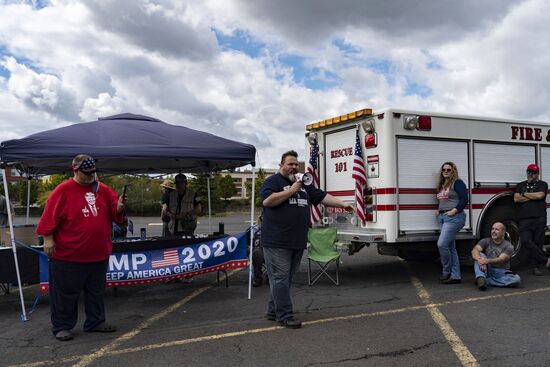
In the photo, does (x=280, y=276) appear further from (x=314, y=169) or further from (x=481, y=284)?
(x=314, y=169)

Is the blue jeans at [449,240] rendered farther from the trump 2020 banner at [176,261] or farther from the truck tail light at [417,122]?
the trump 2020 banner at [176,261]

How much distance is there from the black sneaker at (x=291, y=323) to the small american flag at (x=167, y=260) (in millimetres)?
1915

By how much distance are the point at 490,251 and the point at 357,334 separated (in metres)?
3.13

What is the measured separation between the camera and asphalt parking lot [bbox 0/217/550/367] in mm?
4047

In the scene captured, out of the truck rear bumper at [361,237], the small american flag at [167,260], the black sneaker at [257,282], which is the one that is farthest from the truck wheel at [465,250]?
the small american flag at [167,260]

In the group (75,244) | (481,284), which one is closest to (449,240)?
(481,284)

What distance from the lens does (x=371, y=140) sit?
696 cm

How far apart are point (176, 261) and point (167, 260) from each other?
0.11 m

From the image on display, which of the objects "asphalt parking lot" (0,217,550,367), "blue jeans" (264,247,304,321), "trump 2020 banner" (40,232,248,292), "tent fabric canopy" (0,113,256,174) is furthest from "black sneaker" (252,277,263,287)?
"blue jeans" (264,247,304,321)

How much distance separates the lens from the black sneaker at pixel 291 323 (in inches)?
191

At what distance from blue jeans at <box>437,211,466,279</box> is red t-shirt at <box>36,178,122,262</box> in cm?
459

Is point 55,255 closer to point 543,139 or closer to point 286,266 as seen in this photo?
point 286,266

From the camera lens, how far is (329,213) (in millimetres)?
→ 7844

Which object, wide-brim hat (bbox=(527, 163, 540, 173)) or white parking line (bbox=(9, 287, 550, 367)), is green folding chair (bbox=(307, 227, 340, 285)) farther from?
wide-brim hat (bbox=(527, 163, 540, 173))
